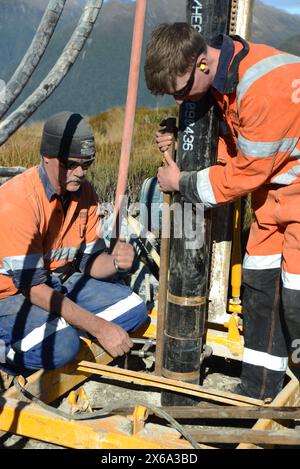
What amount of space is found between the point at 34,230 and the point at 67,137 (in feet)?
1.60

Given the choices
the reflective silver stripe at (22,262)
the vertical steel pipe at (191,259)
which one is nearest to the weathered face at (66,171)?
the reflective silver stripe at (22,262)

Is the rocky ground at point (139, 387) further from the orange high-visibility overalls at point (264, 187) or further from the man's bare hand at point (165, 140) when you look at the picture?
the man's bare hand at point (165, 140)

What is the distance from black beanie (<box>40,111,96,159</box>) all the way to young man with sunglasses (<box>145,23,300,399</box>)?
1.23 feet

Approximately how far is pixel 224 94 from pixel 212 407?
139 centimetres

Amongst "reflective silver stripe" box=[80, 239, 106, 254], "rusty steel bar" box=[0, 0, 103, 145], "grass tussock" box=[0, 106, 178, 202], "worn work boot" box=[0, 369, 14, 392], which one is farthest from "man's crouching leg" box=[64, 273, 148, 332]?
"grass tussock" box=[0, 106, 178, 202]

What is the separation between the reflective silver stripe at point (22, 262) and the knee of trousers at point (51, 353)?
14.3 inches

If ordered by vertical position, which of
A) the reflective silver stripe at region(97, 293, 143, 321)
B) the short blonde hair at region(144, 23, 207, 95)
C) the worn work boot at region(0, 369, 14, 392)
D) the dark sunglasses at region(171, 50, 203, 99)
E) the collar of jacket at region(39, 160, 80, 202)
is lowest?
the worn work boot at region(0, 369, 14, 392)

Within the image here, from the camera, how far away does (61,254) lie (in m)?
3.46

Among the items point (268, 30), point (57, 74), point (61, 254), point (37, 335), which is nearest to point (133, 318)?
point (61, 254)

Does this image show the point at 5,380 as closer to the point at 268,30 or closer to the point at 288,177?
the point at 288,177

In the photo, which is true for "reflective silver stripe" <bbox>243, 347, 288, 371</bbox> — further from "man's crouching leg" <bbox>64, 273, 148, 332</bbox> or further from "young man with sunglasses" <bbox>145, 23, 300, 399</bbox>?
"man's crouching leg" <bbox>64, 273, 148, 332</bbox>

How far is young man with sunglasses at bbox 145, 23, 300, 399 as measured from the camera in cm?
250

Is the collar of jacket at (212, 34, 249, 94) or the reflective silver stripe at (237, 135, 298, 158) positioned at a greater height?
the collar of jacket at (212, 34, 249, 94)

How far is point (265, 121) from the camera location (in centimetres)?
249
